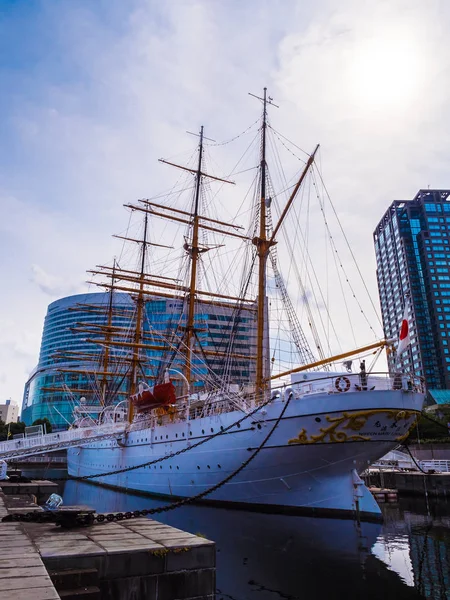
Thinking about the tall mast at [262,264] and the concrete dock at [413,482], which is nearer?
the tall mast at [262,264]

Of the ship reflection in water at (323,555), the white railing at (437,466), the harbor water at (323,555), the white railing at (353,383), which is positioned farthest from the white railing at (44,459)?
the white railing at (353,383)

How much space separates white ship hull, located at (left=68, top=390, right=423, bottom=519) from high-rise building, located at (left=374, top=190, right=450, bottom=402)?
9518 cm

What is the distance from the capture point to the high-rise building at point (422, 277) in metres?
109

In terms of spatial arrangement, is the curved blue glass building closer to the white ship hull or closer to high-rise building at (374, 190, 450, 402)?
the white ship hull

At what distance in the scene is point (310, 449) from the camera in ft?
59.5

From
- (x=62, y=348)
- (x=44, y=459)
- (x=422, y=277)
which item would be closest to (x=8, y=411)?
(x=62, y=348)

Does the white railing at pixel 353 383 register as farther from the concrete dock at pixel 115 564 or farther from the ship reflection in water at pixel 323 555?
the concrete dock at pixel 115 564

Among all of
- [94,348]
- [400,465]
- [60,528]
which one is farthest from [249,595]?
[94,348]

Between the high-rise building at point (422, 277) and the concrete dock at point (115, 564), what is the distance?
10942 centimetres

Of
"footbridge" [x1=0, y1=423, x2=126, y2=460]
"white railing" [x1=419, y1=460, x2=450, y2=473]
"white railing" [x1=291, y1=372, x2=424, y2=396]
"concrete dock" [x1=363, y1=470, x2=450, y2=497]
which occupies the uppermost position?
"white railing" [x1=291, y1=372, x2=424, y2=396]

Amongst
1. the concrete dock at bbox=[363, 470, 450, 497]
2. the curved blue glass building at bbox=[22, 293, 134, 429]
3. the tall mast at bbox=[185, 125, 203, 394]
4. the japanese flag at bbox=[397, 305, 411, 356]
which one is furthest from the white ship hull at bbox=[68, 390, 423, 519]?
the curved blue glass building at bbox=[22, 293, 134, 429]

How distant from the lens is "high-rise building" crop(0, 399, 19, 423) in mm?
169750

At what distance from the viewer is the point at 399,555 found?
12734 millimetres

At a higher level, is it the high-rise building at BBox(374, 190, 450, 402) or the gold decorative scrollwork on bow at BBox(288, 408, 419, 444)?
the high-rise building at BBox(374, 190, 450, 402)
